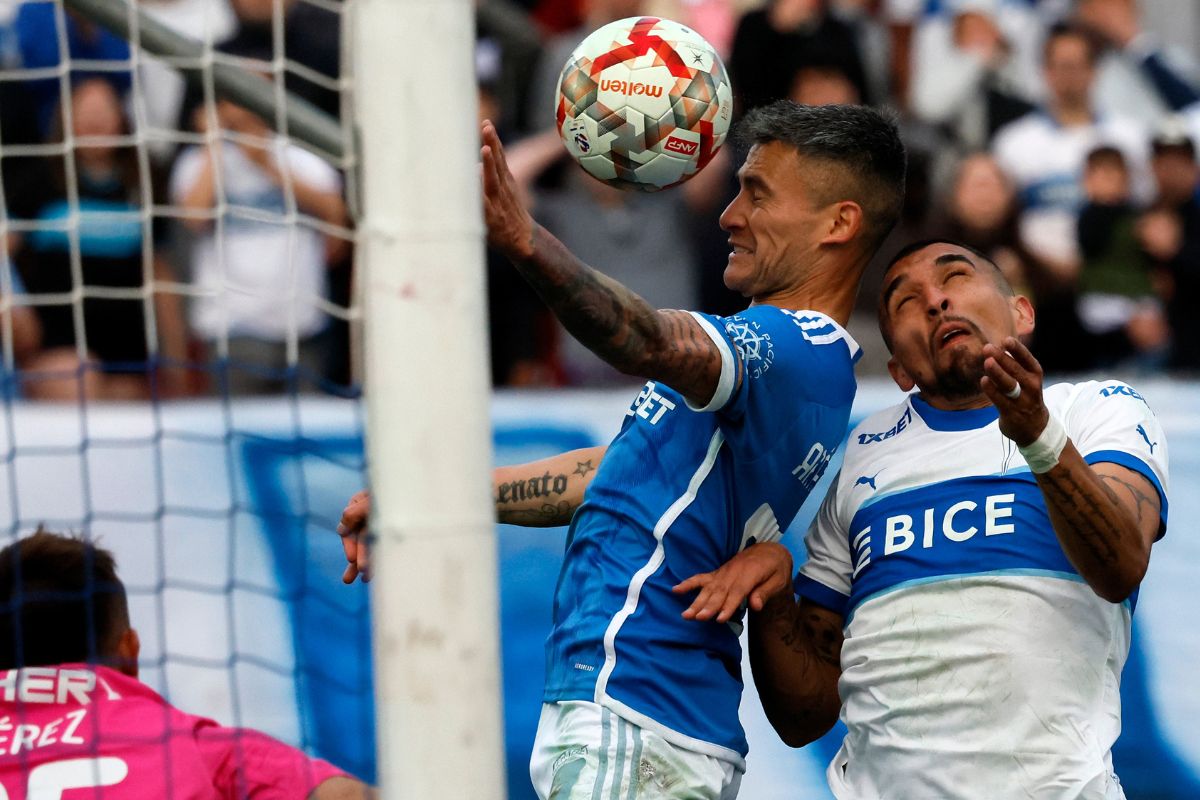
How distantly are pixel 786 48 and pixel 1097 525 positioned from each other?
511cm

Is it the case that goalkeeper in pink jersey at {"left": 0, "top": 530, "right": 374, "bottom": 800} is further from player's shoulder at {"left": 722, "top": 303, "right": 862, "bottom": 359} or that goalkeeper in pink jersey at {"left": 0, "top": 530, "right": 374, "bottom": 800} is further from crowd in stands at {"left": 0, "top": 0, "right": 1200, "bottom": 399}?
crowd in stands at {"left": 0, "top": 0, "right": 1200, "bottom": 399}

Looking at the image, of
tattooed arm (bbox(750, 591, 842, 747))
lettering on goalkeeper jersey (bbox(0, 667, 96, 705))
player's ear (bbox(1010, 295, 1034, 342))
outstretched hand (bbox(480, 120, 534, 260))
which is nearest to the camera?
outstretched hand (bbox(480, 120, 534, 260))

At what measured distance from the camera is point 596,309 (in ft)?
11.4

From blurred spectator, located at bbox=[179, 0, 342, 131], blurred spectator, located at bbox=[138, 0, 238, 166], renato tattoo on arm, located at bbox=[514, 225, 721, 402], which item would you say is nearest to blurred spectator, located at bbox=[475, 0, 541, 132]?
blurred spectator, located at bbox=[179, 0, 342, 131]

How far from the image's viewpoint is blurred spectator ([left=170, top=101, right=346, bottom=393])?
22.3 feet

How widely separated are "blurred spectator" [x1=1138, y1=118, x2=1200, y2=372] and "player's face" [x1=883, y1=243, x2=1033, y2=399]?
154 inches

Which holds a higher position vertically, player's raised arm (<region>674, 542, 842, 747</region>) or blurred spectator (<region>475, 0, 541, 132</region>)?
blurred spectator (<region>475, 0, 541, 132</region>)

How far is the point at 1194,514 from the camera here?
6.12 meters

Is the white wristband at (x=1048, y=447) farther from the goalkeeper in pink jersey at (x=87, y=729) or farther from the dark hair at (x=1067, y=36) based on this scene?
the dark hair at (x=1067, y=36)

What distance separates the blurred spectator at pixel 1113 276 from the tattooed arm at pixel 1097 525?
404 cm

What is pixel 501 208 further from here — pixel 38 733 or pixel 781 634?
pixel 38 733

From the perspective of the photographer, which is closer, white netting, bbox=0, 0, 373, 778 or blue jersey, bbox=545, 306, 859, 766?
blue jersey, bbox=545, 306, 859, 766

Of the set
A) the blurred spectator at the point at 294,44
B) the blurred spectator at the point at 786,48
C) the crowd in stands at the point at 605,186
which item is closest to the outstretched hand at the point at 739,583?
the crowd in stands at the point at 605,186

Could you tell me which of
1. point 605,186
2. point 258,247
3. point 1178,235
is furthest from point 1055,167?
point 258,247
